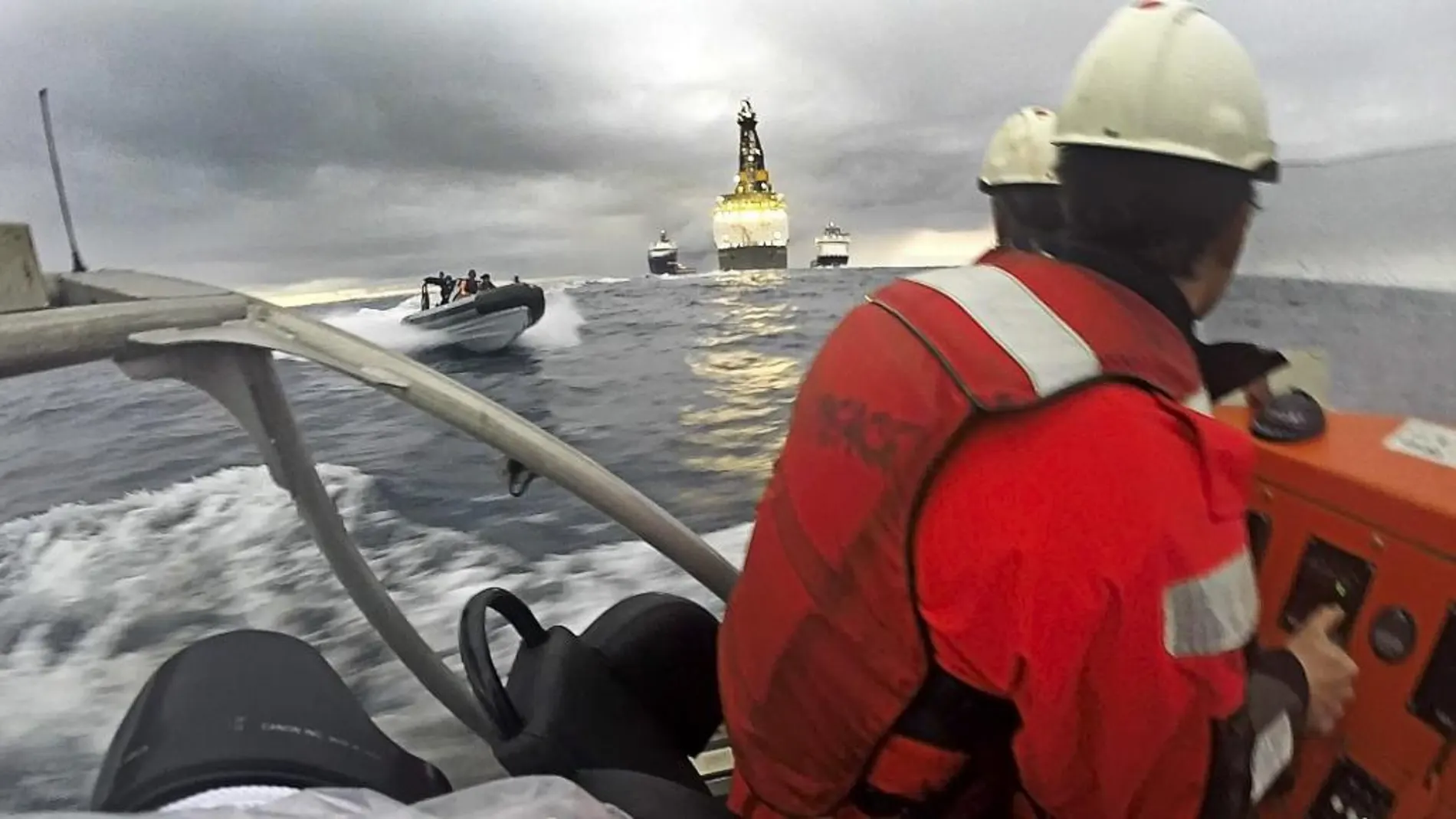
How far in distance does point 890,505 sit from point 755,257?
3.20 metres

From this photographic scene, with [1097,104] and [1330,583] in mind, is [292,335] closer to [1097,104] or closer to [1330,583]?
[1097,104]

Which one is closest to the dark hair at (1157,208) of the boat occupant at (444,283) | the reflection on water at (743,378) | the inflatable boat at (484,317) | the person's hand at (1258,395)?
the person's hand at (1258,395)

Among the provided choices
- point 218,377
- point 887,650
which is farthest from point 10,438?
point 887,650

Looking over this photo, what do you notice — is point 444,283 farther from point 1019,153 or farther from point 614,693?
point 614,693

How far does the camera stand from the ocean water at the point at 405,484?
248 cm

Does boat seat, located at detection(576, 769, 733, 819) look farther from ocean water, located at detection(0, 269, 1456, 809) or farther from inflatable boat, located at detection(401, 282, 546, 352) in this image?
inflatable boat, located at detection(401, 282, 546, 352)

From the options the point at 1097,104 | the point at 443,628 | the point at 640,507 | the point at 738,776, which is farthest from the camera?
the point at 443,628

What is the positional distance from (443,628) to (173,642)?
2.62 feet

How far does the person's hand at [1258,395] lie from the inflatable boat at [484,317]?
4694mm

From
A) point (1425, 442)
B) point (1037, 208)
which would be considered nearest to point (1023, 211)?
point (1037, 208)

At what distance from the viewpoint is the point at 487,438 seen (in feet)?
3.20

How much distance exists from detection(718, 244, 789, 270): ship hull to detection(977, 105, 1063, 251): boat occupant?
219 centimetres

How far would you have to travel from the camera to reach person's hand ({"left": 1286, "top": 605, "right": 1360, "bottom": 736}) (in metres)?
0.81

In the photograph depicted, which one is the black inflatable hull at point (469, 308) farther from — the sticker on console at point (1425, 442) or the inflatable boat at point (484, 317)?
the sticker on console at point (1425, 442)
